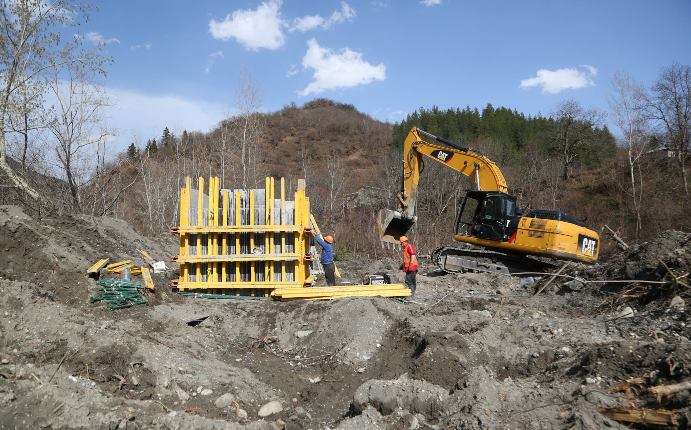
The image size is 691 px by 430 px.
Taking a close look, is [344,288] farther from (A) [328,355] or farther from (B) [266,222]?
(A) [328,355]

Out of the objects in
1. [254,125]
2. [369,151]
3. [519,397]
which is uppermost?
[369,151]

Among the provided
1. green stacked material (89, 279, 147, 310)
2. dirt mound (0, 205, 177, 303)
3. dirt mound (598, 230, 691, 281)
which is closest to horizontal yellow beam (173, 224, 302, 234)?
green stacked material (89, 279, 147, 310)

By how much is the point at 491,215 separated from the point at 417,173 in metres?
2.47

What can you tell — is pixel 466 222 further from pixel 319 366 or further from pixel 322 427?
pixel 322 427

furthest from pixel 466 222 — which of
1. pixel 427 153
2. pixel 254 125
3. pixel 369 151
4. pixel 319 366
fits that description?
pixel 369 151

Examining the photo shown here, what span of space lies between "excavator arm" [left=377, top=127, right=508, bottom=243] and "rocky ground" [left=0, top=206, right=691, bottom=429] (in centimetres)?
368

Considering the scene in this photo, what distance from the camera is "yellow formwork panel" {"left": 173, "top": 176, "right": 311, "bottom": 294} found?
952 cm

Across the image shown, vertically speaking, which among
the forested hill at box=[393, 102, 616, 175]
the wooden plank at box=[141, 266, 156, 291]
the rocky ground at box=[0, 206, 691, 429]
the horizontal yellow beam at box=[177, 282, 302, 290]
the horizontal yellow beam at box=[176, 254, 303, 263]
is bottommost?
the rocky ground at box=[0, 206, 691, 429]

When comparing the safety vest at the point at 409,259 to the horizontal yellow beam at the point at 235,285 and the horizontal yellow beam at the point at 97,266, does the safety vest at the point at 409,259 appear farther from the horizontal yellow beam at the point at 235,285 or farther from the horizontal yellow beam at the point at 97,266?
the horizontal yellow beam at the point at 97,266

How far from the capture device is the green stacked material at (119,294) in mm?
7684

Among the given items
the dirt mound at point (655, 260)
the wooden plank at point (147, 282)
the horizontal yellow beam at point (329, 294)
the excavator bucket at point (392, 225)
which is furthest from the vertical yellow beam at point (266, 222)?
the dirt mound at point (655, 260)

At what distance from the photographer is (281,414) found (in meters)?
5.46

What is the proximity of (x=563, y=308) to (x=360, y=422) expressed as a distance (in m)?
6.23

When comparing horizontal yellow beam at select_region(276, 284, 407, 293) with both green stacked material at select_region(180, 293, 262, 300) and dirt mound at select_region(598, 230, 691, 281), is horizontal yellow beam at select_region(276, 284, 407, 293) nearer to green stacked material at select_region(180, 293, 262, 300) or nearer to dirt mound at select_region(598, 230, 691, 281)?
green stacked material at select_region(180, 293, 262, 300)
